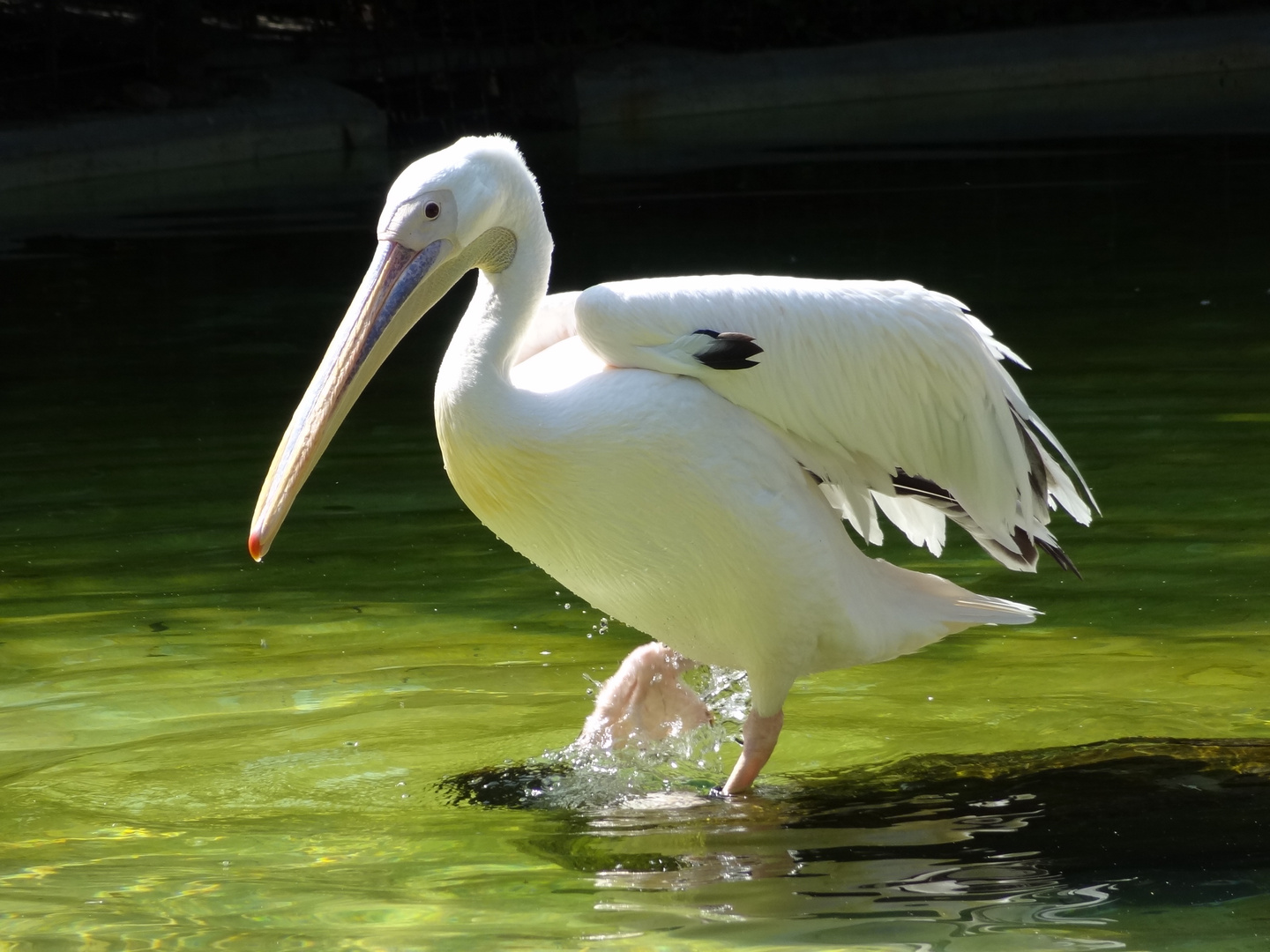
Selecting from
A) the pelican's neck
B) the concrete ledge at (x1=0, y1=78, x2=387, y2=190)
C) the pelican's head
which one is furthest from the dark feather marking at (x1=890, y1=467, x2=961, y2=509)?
the concrete ledge at (x1=0, y1=78, x2=387, y2=190)

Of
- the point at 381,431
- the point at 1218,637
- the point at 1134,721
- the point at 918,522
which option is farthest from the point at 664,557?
the point at 381,431

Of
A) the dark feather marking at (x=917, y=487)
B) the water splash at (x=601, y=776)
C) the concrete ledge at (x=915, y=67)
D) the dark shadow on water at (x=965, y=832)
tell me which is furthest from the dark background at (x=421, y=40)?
the dark shadow on water at (x=965, y=832)

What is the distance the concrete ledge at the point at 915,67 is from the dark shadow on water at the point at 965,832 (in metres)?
13.5

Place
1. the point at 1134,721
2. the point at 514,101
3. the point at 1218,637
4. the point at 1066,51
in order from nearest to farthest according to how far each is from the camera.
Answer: the point at 1134,721, the point at 1218,637, the point at 514,101, the point at 1066,51

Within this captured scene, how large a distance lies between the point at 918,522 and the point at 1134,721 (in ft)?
2.08

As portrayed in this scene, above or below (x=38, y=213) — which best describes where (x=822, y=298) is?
above

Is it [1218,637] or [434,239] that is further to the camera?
[1218,637]

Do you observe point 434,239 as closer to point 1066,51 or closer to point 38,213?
point 38,213

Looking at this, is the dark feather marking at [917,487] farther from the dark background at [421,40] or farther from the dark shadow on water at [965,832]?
the dark background at [421,40]

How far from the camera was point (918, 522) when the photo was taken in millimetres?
4191

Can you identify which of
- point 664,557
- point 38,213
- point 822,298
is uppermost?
point 822,298

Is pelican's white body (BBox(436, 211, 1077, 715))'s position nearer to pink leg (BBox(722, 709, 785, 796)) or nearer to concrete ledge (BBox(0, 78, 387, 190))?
pink leg (BBox(722, 709, 785, 796))

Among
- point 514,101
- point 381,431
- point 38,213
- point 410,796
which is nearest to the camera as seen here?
point 410,796

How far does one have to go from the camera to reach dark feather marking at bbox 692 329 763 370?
3441 millimetres
